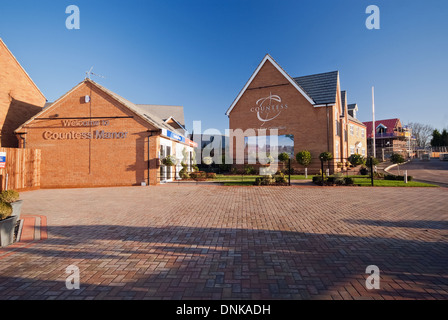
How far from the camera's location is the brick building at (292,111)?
21.5 m

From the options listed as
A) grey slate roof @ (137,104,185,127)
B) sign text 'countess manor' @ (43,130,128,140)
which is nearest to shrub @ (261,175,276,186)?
sign text 'countess manor' @ (43,130,128,140)

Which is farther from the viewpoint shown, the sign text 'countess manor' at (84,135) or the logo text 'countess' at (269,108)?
the logo text 'countess' at (269,108)

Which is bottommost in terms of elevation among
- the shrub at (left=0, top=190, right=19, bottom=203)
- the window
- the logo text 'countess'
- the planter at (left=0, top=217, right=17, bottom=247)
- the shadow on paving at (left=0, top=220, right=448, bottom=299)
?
the shadow on paving at (left=0, top=220, right=448, bottom=299)

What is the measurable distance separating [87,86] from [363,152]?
135ft

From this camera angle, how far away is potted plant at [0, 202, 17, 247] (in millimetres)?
4750

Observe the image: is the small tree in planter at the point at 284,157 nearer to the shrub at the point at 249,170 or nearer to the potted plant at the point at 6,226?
the shrub at the point at 249,170

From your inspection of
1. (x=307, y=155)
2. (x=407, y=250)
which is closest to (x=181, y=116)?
(x=307, y=155)

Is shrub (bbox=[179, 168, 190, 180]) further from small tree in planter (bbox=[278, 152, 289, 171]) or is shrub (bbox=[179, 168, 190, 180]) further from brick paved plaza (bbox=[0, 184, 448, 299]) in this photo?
brick paved plaza (bbox=[0, 184, 448, 299])

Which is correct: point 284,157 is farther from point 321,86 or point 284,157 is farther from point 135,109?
point 135,109

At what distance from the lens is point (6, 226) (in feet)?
15.9

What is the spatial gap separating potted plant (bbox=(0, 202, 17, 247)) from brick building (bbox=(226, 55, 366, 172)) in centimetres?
2088

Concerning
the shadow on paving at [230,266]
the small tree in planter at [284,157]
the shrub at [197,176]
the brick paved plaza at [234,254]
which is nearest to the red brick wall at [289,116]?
the small tree in planter at [284,157]
